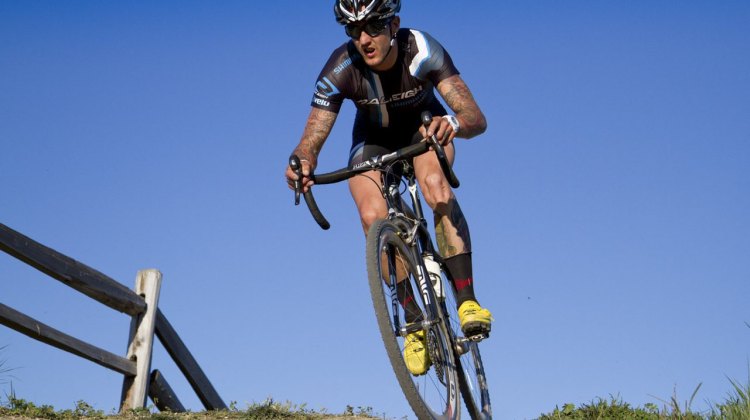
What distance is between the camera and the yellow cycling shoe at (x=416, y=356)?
649cm

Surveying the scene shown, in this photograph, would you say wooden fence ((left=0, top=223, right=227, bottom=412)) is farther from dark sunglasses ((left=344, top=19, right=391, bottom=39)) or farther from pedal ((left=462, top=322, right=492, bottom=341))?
pedal ((left=462, top=322, right=492, bottom=341))

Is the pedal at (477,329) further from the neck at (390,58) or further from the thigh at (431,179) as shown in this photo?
the neck at (390,58)

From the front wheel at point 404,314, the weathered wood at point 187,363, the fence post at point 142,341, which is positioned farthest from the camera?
the weathered wood at point 187,363

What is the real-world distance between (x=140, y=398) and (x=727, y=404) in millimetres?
5929

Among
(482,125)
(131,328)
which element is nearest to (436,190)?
(482,125)

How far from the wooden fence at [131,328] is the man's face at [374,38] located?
3554mm

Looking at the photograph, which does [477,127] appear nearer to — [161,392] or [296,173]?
[296,173]

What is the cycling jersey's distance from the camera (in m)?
7.58

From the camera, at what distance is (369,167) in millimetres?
6742

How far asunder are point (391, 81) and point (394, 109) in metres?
0.21

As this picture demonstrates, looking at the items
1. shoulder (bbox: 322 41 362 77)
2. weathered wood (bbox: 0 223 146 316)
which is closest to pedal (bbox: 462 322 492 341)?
shoulder (bbox: 322 41 362 77)

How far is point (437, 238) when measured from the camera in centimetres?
736

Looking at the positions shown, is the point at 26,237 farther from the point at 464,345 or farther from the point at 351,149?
the point at 464,345

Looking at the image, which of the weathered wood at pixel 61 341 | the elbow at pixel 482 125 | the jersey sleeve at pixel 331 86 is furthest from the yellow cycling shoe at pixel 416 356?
the weathered wood at pixel 61 341
